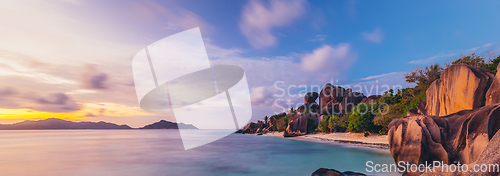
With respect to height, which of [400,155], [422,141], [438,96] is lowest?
[400,155]

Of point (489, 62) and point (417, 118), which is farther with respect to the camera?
point (489, 62)

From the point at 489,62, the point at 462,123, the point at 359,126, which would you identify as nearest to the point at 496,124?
the point at 462,123

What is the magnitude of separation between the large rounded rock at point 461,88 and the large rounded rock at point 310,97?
63528 mm

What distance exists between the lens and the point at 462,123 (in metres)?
9.23

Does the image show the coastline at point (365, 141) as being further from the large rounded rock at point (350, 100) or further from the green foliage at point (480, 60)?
the large rounded rock at point (350, 100)

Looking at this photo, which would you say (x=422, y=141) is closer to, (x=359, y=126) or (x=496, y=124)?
(x=496, y=124)

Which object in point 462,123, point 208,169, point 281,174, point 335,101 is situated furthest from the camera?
point 335,101

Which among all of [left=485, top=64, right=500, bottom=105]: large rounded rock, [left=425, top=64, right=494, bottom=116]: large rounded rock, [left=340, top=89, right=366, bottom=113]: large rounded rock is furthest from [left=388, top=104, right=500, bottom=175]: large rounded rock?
[left=340, top=89, right=366, bottom=113]: large rounded rock

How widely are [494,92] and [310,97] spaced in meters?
67.8

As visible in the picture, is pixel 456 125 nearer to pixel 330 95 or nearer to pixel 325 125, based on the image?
pixel 325 125

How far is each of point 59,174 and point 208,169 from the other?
30.6ft

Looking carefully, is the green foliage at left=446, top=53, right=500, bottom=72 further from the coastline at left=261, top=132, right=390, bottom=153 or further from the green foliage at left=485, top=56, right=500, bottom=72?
the coastline at left=261, top=132, right=390, bottom=153

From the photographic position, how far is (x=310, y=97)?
3054 inches

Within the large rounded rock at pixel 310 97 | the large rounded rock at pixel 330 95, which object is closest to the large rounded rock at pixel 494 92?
the large rounded rock at pixel 330 95
